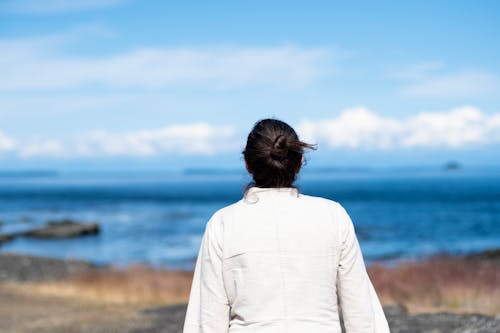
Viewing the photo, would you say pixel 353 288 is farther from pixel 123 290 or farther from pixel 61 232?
pixel 61 232

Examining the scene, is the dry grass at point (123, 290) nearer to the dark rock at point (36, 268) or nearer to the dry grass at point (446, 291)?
the dry grass at point (446, 291)

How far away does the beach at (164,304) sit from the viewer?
413 inches

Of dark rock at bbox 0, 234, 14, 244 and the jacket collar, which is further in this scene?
dark rock at bbox 0, 234, 14, 244

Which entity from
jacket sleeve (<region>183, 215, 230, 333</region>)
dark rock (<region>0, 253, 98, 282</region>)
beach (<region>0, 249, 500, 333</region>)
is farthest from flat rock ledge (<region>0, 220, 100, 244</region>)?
jacket sleeve (<region>183, 215, 230, 333</region>)

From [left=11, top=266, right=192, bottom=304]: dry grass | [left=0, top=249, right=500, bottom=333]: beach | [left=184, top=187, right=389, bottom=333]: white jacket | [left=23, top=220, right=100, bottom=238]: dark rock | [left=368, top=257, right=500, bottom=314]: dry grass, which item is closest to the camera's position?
[left=184, top=187, right=389, bottom=333]: white jacket

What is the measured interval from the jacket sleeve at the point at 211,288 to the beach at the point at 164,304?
6635 mm

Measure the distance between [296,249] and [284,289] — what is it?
191 mm

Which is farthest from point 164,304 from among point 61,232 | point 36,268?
point 61,232

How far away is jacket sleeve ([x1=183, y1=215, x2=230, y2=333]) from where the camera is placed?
9.93 ft

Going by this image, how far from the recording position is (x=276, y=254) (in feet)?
9.82

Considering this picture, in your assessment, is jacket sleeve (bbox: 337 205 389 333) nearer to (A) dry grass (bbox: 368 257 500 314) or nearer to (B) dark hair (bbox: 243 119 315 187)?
(B) dark hair (bbox: 243 119 315 187)

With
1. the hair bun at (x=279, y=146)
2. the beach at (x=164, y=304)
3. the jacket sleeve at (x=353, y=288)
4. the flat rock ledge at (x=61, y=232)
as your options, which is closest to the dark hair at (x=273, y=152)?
the hair bun at (x=279, y=146)

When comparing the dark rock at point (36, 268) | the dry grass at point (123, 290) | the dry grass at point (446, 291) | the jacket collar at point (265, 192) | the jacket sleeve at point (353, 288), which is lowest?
the dark rock at point (36, 268)

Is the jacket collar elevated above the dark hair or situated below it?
below
